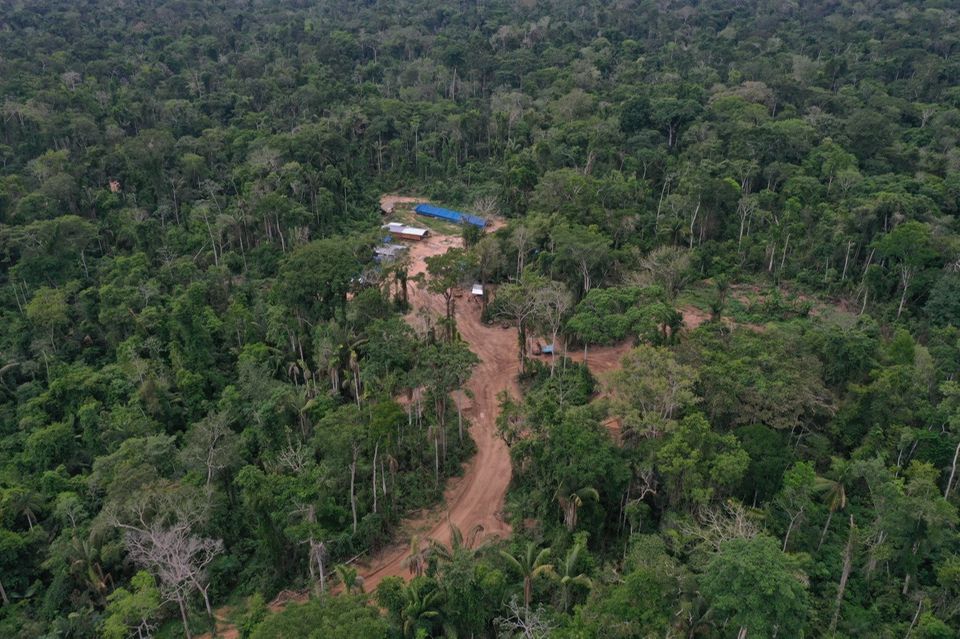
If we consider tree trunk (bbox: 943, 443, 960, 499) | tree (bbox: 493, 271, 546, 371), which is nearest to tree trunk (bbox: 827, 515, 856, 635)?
tree trunk (bbox: 943, 443, 960, 499)

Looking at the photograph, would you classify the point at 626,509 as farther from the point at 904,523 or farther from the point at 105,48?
the point at 105,48

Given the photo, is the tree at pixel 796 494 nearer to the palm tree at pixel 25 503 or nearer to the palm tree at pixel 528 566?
the palm tree at pixel 528 566

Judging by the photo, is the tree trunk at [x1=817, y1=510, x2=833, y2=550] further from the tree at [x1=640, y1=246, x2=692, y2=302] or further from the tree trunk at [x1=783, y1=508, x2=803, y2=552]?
the tree at [x1=640, y1=246, x2=692, y2=302]

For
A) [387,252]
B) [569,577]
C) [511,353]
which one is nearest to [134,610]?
[569,577]

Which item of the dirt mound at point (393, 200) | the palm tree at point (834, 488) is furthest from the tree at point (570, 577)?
the dirt mound at point (393, 200)

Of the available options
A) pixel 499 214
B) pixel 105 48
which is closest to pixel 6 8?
pixel 105 48

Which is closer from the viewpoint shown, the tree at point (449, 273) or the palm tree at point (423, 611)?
the palm tree at point (423, 611)
